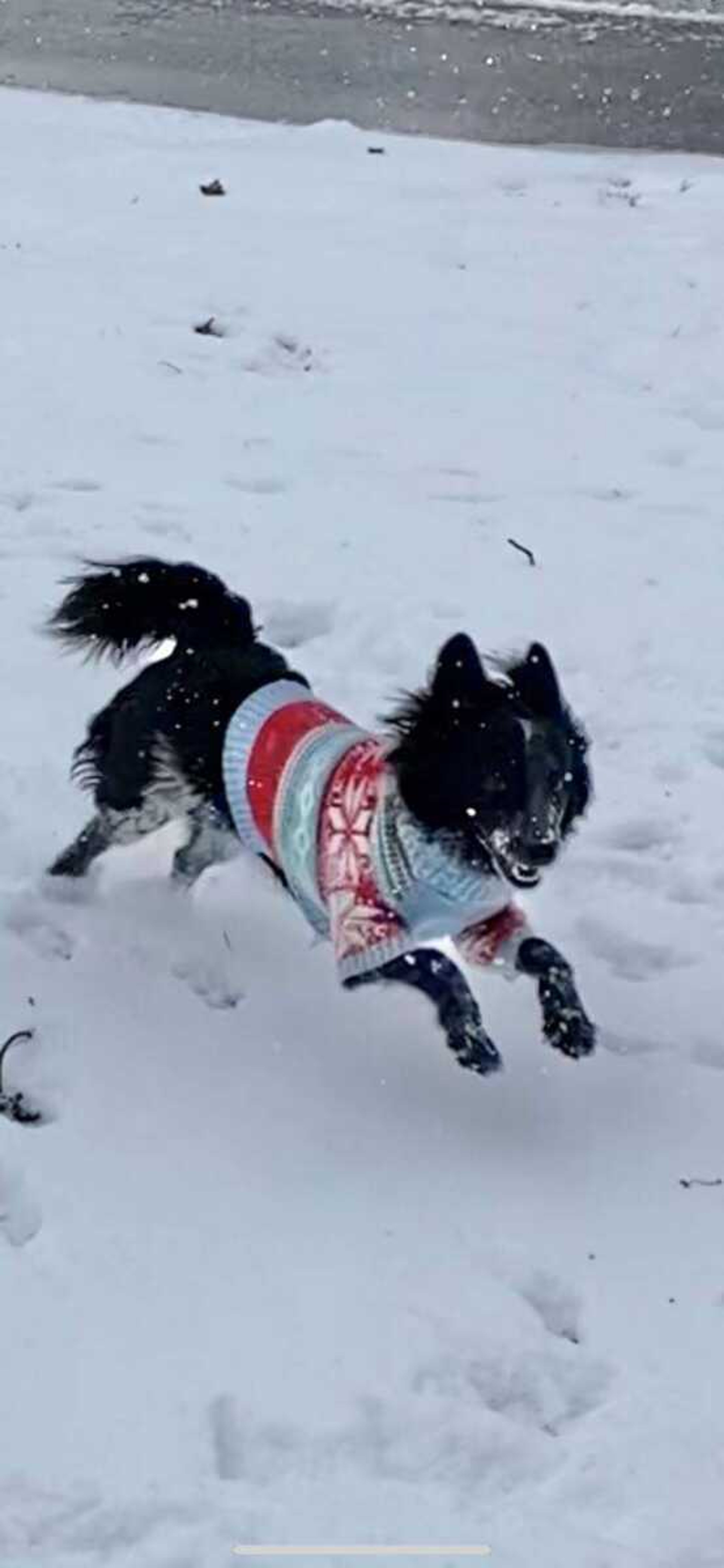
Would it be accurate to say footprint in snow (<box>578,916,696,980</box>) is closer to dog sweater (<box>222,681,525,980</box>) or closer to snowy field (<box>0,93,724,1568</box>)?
snowy field (<box>0,93,724,1568</box>)

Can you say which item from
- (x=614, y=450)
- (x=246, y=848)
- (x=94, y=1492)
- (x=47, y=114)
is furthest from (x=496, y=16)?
(x=94, y=1492)

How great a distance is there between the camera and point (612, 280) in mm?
9047

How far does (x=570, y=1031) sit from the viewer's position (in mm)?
4566

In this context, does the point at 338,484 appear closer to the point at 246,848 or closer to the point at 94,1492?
the point at 246,848

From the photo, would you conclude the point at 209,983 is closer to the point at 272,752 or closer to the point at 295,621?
the point at 272,752

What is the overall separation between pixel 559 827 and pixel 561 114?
28.6 ft

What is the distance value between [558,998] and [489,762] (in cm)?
59

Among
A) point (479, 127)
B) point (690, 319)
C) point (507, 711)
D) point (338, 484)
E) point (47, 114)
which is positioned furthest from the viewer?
point (479, 127)

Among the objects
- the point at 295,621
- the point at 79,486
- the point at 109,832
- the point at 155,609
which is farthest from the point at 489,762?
the point at 79,486

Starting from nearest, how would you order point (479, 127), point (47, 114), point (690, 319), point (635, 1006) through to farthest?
point (635, 1006), point (690, 319), point (47, 114), point (479, 127)

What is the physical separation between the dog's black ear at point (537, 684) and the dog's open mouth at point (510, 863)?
27cm

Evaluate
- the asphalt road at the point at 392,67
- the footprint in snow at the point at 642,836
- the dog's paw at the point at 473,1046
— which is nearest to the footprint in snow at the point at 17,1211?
the dog's paw at the point at 473,1046

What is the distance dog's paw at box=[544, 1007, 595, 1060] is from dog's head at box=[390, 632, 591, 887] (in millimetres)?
329

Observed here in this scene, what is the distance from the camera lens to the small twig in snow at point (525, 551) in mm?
6730
